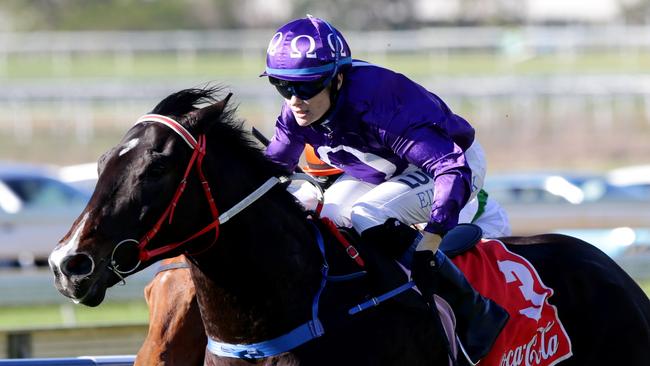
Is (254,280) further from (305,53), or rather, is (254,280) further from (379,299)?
(305,53)

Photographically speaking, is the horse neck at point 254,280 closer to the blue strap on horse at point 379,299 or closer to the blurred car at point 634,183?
the blue strap on horse at point 379,299

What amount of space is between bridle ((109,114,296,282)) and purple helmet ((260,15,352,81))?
41 centimetres

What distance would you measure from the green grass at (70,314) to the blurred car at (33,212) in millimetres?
1386

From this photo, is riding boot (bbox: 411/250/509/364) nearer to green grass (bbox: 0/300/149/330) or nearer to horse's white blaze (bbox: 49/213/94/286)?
horse's white blaze (bbox: 49/213/94/286)

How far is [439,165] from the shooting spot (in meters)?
4.08

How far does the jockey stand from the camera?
407 cm

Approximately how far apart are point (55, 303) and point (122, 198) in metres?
7.94

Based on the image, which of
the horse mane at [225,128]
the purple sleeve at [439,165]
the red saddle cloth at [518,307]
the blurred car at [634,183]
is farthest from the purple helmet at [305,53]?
the blurred car at [634,183]

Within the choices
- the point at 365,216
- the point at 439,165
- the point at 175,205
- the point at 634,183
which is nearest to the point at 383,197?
the point at 365,216

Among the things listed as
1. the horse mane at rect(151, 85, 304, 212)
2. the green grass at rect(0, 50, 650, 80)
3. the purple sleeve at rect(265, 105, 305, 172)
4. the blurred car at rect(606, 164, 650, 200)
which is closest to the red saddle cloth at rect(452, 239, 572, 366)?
the purple sleeve at rect(265, 105, 305, 172)

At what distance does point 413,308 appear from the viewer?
4.10 metres

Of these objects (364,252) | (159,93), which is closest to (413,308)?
(364,252)

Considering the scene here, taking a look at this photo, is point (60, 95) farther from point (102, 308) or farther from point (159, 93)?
point (102, 308)

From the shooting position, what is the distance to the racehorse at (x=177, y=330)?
4645mm
